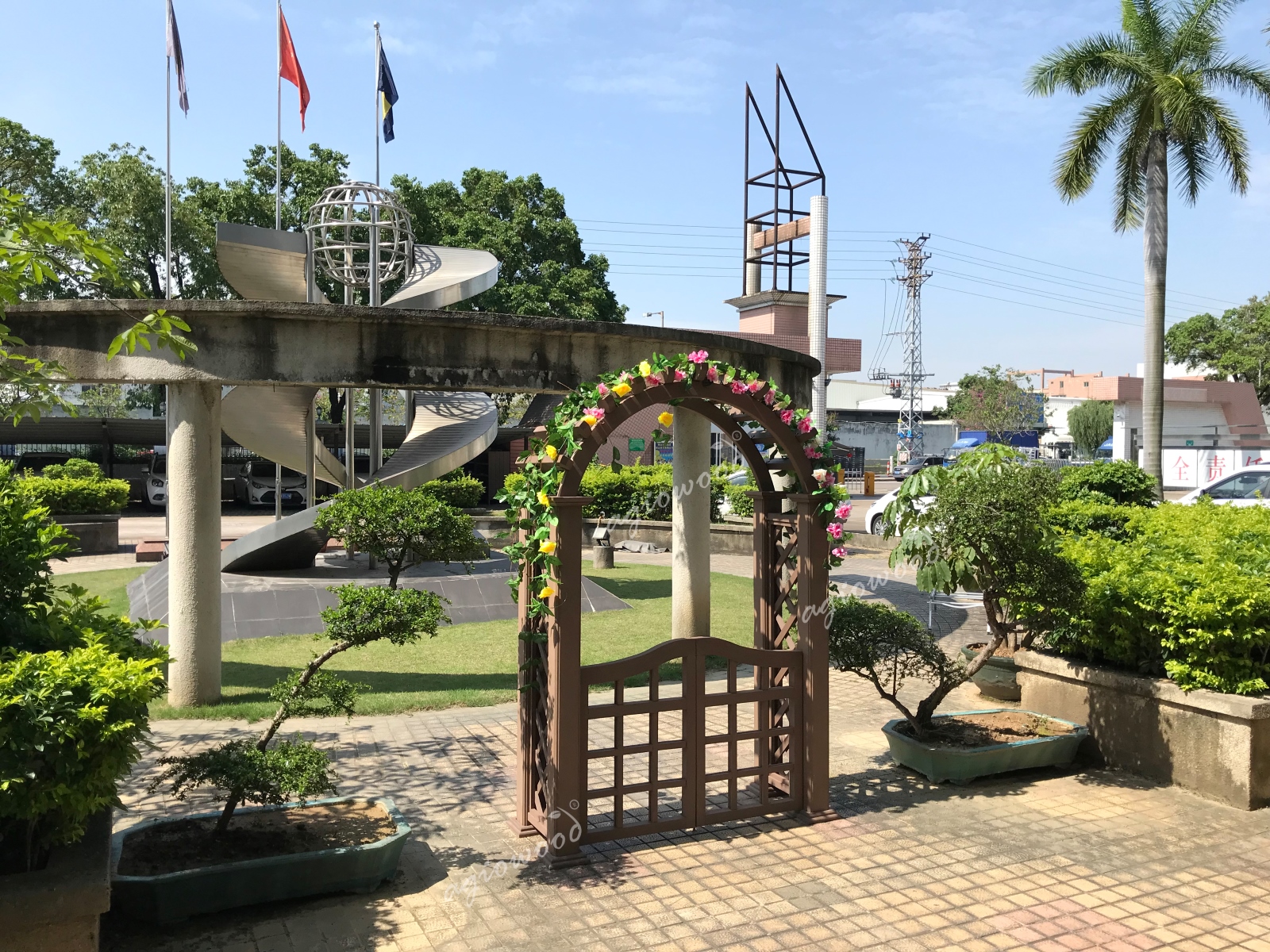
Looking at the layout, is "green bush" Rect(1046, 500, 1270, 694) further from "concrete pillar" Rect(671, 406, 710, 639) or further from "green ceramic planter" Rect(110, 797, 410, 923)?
"green ceramic planter" Rect(110, 797, 410, 923)

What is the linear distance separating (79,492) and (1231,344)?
177 feet

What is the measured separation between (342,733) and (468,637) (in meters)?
4.16

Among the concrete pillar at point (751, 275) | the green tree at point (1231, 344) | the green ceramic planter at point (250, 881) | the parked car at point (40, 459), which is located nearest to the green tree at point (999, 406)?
the green tree at point (1231, 344)

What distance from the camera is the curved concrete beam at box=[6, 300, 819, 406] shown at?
862cm

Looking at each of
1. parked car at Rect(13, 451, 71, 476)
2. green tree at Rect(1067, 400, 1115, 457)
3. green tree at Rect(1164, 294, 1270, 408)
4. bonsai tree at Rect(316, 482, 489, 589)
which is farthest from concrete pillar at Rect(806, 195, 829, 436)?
green tree at Rect(1067, 400, 1115, 457)

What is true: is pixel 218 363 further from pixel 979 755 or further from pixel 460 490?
pixel 460 490

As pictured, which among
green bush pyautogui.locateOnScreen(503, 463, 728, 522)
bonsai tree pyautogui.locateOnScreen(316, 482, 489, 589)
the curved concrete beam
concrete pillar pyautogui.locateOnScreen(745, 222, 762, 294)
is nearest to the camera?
the curved concrete beam

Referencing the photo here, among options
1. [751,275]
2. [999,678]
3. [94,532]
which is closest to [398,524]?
[999,678]

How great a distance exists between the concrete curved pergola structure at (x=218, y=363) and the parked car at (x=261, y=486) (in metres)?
27.7

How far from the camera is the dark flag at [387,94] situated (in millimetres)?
20953

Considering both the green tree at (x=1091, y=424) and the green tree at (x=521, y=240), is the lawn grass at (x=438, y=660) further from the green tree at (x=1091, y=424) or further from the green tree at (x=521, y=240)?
the green tree at (x=1091, y=424)

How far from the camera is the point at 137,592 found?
585 inches

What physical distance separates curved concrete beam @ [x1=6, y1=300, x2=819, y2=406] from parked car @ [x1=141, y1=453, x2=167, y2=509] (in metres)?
28.7

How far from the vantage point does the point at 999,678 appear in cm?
926
